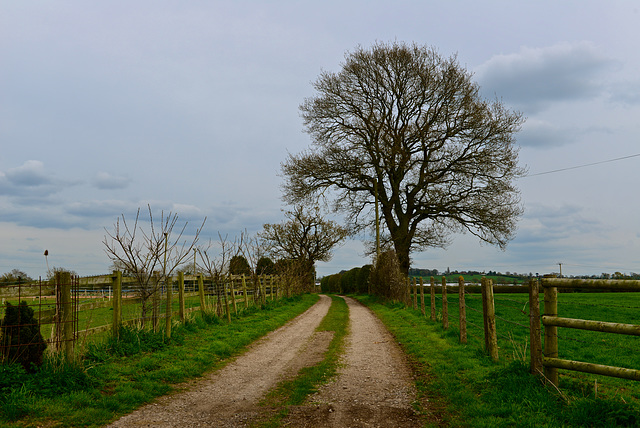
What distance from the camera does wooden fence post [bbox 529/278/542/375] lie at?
641 centimetres

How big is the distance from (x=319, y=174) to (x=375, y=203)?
4.06 metres

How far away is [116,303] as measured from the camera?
30.2 ft

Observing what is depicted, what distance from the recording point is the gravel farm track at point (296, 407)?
5582mm

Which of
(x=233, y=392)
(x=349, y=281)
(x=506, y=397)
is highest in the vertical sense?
(x=506, y=397)

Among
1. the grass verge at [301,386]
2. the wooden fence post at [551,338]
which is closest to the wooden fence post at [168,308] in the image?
the grass verge at [301,386]

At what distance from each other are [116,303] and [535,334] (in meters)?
7.70

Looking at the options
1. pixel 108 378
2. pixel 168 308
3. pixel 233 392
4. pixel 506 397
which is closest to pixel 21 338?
pixel 108 378

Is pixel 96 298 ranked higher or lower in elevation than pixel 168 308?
higher

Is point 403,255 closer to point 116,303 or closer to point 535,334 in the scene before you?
point 116,303

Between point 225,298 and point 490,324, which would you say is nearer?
point 490,324

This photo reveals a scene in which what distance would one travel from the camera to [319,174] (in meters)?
27.9

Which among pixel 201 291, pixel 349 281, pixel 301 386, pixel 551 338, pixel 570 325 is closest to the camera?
pixel 570 325

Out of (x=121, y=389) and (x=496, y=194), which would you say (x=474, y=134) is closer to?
(x=496, y=194)

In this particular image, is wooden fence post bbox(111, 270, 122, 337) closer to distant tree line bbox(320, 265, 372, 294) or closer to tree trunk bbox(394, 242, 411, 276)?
tree trunk bbox(394, 242, 411, 276)
